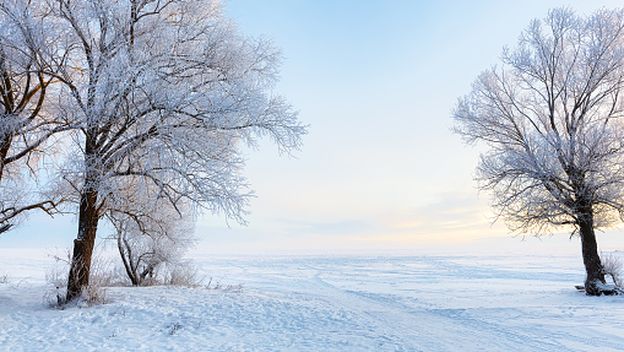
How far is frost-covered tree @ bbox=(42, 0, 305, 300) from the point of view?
30.8 feet

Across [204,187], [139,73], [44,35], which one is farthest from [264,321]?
[44,35]

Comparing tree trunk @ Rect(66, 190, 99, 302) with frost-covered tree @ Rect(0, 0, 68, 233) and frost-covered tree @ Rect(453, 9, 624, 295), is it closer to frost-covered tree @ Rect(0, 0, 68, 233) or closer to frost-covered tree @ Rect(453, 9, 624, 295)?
frost-covered tree @ Rect(0, 0, 68, 233)

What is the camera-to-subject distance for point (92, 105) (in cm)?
908

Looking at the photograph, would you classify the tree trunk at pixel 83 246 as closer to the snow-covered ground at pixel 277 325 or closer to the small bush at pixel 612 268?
the snow-covered ground at pixel 277 325

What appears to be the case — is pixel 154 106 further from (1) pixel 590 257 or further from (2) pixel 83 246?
(1) pixel 590 257

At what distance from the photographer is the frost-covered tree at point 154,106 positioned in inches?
370

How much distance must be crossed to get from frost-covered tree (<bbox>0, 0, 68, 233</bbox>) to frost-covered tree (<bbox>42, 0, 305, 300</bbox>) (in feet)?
2.01

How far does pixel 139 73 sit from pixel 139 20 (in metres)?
3.19

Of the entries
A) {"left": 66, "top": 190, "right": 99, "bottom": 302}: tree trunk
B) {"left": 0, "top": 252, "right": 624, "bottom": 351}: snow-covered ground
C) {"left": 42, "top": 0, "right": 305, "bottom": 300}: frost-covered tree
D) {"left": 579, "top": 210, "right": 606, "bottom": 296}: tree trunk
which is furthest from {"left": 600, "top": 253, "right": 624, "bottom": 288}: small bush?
{"left": 66, "top": 190, "right": 99, "bottom": 302}: tree trunk

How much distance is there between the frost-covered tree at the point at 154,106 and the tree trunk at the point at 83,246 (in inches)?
1.0

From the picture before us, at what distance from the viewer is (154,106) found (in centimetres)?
970

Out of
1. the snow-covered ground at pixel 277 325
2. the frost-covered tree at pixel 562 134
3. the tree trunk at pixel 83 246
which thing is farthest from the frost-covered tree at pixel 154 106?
the frost-covered tree at pixel 562 134

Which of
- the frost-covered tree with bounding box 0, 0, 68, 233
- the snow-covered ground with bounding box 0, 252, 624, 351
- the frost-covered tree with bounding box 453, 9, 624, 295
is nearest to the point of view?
the snow-covered ground with bounding box 0, 252, 624, 351

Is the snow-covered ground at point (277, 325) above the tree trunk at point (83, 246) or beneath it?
beneath
